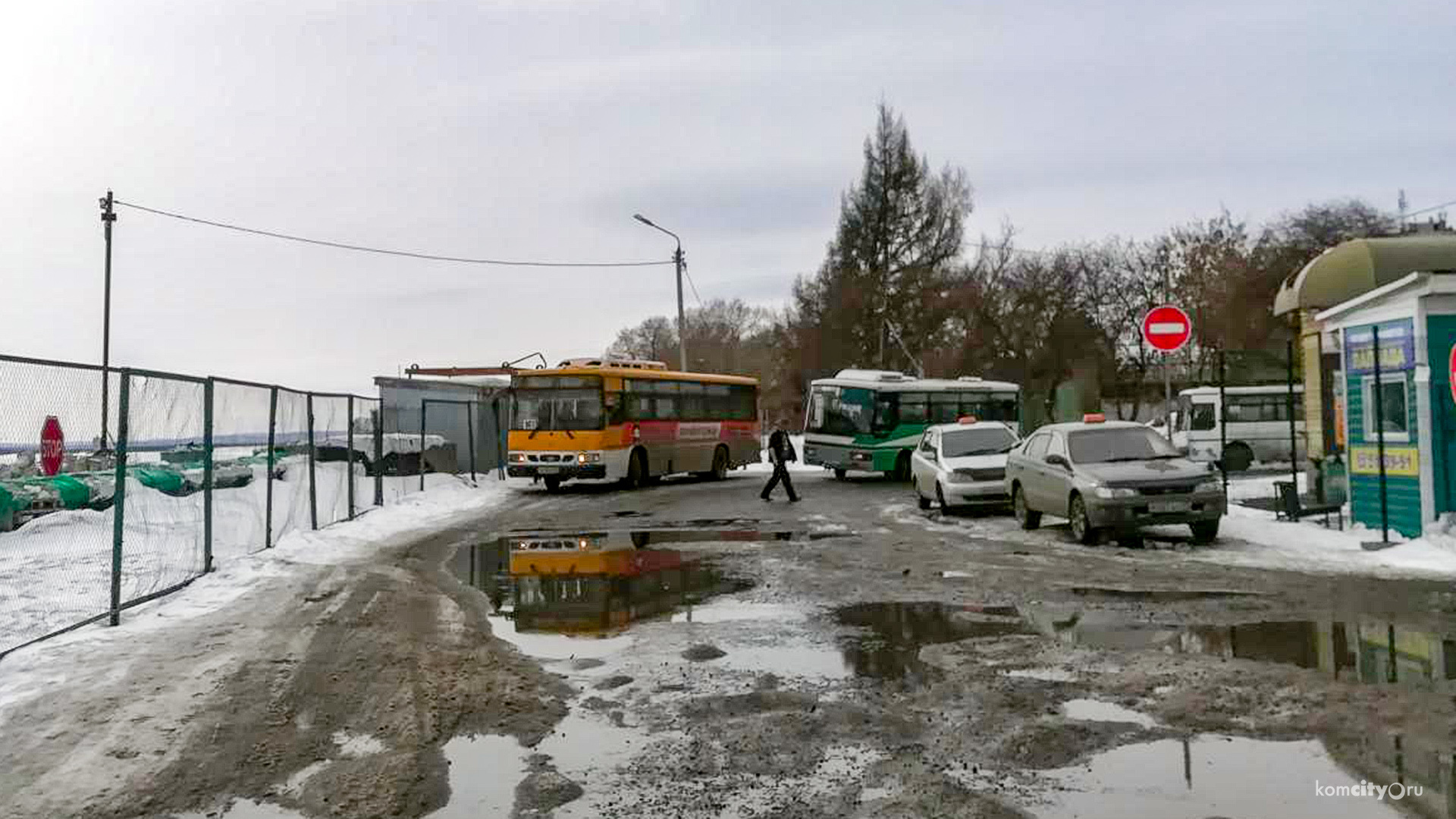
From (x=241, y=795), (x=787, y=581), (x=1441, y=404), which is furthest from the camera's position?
(x=1441, y=404)

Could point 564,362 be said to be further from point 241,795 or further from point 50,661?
point 241,795

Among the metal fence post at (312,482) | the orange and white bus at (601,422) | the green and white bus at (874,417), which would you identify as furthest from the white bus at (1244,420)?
the metal fence post at (312,482)

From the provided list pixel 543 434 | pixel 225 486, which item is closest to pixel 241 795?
→ pixel 225 486

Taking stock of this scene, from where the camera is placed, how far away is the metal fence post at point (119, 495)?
9.41 metres

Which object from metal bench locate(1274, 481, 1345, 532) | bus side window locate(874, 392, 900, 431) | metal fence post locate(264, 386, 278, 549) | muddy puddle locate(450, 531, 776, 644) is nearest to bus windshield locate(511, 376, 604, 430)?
bus side window locate(874, 392, 900, 431)

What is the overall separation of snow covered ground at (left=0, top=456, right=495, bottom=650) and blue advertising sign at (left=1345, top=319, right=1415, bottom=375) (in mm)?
13688

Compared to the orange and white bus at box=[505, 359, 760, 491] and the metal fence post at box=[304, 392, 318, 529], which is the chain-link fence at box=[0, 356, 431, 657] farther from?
the orange and white bus at box=[505, 359, 760, 491]

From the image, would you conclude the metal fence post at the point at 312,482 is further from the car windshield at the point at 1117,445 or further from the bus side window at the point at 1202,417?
the bus side window at the point at 1202,417

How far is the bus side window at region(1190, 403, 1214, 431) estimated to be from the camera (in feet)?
114

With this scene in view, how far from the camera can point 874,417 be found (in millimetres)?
30844

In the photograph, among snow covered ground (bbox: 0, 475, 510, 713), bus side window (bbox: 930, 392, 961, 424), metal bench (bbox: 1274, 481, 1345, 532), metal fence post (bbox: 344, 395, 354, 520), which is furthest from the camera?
bus side window (bbox: 930, 392, 961, 424)

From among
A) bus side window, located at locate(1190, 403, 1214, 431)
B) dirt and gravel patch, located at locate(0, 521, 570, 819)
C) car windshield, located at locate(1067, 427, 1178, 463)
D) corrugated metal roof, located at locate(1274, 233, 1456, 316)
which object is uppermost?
corrugated metal roof, located at locate(1274, 233, 1456, 316)

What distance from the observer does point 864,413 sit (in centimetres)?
3097

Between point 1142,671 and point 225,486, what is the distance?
11887mm
